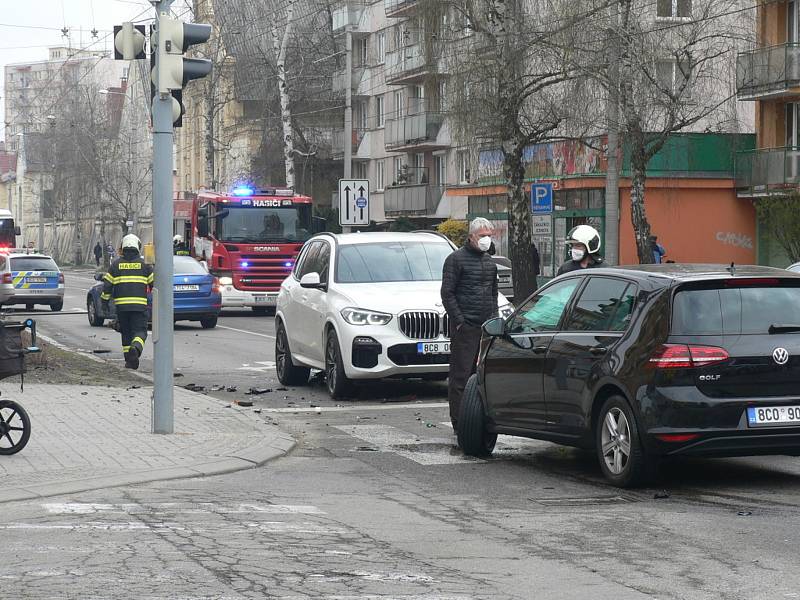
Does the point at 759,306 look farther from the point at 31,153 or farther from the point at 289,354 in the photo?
the point at 31,153

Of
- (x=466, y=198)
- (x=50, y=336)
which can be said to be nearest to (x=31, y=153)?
(x=466, y=198)

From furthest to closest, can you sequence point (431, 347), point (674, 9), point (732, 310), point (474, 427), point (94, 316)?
point (674, 9) < point (94, 316) < point (431, 347) < point (474, 427) < point (732, 310)

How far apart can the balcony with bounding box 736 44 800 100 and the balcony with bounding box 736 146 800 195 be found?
5.98 ft

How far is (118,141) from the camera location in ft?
336

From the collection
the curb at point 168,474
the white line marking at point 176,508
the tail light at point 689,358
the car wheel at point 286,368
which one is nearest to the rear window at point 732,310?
the tail light at point 689,358

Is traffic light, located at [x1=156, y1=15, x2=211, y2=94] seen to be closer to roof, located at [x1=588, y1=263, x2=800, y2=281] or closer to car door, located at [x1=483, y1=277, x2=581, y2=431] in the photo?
car door, located at [x1=483, y1=277, x2=581, y2=431]

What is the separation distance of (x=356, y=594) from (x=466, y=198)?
58.1m

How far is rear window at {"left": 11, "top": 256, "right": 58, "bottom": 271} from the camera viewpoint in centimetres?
3962

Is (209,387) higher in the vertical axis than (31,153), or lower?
lower

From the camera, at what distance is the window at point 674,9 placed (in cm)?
3906

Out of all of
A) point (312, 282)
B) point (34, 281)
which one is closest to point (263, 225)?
point (34, 281)

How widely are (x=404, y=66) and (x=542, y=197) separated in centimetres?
3870

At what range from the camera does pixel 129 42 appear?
12.5 meters

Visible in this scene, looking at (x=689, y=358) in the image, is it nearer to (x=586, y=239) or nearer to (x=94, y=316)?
(x=586, y=239)
